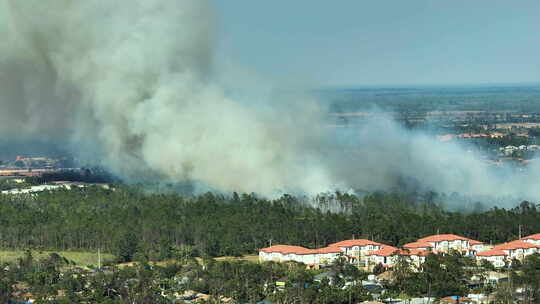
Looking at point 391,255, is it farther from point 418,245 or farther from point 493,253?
point 493,253

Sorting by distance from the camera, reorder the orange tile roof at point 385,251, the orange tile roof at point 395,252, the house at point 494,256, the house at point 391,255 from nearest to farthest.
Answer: the house at point 391,255, the orange tile roof at point 395,252, the house at point 494,256, the orange tile roof at point 385,251

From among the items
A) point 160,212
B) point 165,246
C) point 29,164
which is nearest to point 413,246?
point 165,246

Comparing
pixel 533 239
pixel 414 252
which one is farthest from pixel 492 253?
pixel 533 239

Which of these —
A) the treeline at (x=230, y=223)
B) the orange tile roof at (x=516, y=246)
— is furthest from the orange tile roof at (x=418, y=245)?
the orange tile roof at (x=516, y=246)

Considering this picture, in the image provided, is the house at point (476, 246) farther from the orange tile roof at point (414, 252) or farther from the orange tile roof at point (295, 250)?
the orange tile roof at point (295, 250)

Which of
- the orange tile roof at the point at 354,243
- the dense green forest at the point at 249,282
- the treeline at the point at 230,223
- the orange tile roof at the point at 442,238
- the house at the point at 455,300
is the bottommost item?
the house at the point at 455,300

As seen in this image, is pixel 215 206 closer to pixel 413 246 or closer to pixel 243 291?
pixel 413 246
